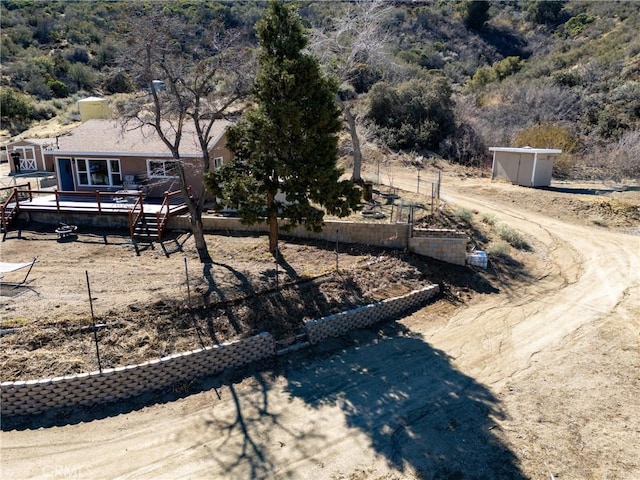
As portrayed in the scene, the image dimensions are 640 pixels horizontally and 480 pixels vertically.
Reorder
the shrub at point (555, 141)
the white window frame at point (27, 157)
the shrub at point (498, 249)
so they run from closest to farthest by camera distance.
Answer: the shrub at point (498, 249) → the shrub at point (555, 141) → the white window frame at point (27, 157)

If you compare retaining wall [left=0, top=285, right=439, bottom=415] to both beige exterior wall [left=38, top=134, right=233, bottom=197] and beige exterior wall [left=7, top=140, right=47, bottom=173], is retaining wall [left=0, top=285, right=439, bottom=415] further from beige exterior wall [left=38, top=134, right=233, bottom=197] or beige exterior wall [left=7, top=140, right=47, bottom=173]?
beige exterior wall [left=7, top=140, right=47, bottom=173]

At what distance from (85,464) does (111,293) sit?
18.1 feet

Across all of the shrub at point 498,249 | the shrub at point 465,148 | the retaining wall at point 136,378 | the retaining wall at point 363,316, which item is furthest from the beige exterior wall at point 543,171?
the retaining wall at point 136,378

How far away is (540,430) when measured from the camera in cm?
978

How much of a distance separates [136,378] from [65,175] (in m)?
16.3

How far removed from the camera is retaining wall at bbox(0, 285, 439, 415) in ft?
32.7

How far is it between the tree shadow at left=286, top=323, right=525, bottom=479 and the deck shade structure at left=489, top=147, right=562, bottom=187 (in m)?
17.9

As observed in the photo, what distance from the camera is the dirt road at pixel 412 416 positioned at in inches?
347

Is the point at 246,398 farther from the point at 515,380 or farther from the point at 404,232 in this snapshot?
the point at 404,232

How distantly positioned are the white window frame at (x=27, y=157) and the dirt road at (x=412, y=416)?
2739 centimetres

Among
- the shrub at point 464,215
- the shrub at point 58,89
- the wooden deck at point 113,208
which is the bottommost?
the shrub at point 464,215

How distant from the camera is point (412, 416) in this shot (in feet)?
33.5

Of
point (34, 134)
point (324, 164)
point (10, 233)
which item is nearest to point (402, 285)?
point (324, 164)

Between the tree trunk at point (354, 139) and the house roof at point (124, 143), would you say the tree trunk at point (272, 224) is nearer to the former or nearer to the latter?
the house roof at point (124, 143)
